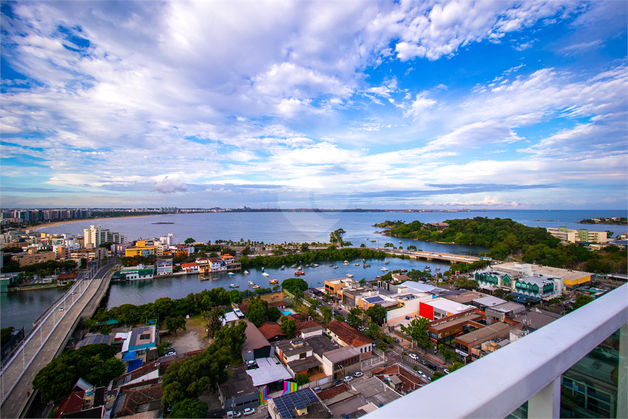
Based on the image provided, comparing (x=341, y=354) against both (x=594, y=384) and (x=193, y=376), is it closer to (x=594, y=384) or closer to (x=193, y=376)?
(x=193, y=376)

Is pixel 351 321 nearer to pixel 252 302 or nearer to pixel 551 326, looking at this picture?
pixel 252 302

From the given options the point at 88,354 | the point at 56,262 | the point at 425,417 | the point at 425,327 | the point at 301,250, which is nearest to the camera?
the point at 425,417

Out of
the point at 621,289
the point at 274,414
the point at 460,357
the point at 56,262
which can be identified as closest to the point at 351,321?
the point at 460,357

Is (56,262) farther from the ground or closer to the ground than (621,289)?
closer to the ground

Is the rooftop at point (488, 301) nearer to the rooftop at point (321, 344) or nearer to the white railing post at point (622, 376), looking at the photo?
the rooftop at point (321, 344)

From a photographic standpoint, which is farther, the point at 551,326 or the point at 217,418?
the point at 217,418

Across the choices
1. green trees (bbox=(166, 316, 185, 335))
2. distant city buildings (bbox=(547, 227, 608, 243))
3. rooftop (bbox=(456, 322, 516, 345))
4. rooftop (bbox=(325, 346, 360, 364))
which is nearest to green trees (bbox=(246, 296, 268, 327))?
green trees (bbox=(166, 316, 185, 335))
